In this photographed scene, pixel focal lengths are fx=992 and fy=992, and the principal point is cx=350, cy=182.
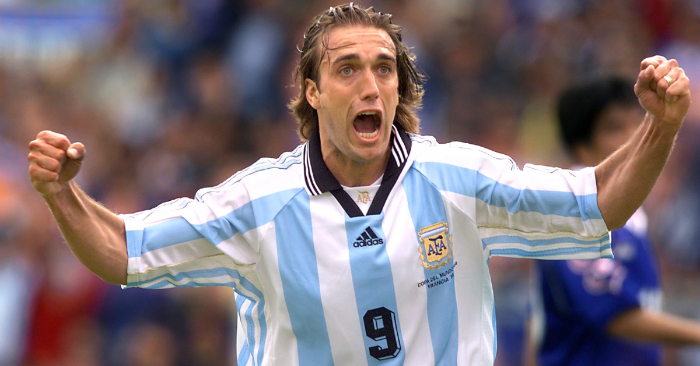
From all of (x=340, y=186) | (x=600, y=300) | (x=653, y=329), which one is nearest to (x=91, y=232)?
(x=340, y=186)

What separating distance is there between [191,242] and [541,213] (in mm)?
1281

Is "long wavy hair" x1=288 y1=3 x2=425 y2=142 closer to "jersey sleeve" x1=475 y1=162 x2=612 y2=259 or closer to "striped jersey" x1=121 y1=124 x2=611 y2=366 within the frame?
"striped jersey" x1=121 y1=124 x2=611 y2=366

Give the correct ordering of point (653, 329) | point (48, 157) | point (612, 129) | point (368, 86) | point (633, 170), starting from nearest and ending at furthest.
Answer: point (48, 157) < point (633, 170) < point (368, 86) < point (653, 329) < point (612, 129)

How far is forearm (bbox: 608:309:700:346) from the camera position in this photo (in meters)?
5.05

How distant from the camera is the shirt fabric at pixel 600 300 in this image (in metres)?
5.12

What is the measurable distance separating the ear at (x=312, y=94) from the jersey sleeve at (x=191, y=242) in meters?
0.52

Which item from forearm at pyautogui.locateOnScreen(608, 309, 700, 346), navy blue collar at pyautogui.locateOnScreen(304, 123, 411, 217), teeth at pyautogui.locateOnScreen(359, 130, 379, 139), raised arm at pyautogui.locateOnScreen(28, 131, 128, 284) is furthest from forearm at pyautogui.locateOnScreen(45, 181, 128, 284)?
forearm at pyautogui.locateOnScreen(608, 309, 700, 346)

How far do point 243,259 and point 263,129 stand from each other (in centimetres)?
612

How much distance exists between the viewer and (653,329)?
199 inches

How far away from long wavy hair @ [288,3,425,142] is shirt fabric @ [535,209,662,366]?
59.1 inches

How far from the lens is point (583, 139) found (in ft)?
18.5

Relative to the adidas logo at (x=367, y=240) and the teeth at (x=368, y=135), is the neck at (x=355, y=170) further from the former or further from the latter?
the adidas logo at (x=367, y=240)

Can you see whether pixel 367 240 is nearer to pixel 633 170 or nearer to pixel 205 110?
pixel 633 170

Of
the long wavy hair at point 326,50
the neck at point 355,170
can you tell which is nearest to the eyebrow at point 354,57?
the long wavy hair at point 326,50
